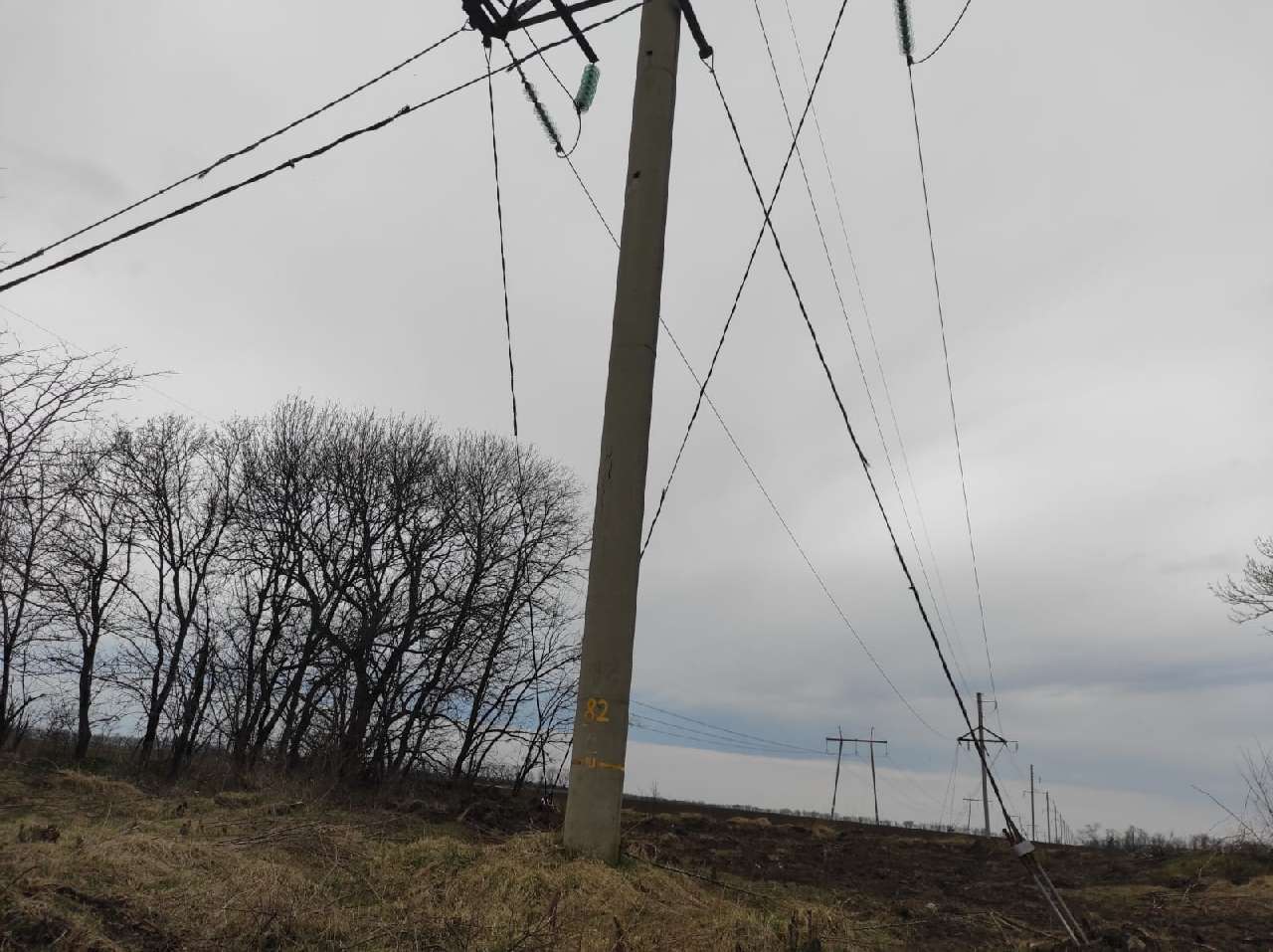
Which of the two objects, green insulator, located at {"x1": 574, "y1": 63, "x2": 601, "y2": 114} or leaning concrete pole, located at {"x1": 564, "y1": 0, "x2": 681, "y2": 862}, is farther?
green insulator, located at {"x1": 574, "y1": 63, "x2": 601, "y2": 114}

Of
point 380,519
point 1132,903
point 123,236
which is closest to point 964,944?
point 1132,903

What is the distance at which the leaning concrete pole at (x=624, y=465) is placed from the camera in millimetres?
6117

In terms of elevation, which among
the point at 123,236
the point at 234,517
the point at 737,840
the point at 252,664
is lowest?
the point at 737,840

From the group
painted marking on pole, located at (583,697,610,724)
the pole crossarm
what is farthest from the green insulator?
painted marking on pole, located at (583,697,610,724)

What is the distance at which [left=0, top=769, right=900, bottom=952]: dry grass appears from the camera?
3924 mm

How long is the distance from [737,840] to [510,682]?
1386 cm

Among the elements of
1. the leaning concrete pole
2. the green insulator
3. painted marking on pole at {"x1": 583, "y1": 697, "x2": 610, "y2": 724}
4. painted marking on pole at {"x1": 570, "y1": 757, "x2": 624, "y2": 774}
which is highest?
the green insulator

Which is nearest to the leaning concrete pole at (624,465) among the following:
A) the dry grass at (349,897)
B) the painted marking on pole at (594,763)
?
the painted marking on pole at (594,763)

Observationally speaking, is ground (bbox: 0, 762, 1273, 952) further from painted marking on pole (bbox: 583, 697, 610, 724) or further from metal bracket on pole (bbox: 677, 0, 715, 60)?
metal bracket on pole (bbox: 677, 0, 715, 60)

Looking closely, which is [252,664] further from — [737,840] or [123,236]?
[123,236]

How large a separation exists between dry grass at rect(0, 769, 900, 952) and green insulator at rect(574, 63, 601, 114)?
7.68 m

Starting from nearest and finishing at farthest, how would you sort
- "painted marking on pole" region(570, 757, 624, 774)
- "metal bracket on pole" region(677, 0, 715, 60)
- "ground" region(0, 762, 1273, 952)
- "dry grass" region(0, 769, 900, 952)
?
1. "dry grass" region(0, 769, 900, 952)
2. "ground" region(0, 762, 1273, 952)
3. "painted marking on pole" region(570, 757, 624, 774)
4. "metal bracket on pole" region(677, 0, 715, 60)

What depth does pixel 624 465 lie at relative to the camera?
6.73m

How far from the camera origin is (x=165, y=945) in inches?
146
